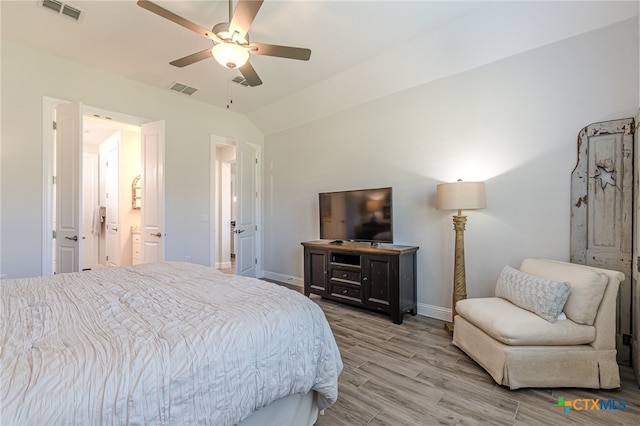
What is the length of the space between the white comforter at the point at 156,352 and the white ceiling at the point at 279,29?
2391mm

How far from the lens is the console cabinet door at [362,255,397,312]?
10.5ft

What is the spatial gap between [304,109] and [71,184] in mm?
3133

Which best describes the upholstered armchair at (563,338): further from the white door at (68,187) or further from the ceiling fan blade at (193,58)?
the white door at (68,187)

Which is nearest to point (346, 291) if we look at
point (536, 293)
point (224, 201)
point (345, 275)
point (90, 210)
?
point (345, 275)

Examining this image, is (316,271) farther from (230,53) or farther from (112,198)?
(112,198)

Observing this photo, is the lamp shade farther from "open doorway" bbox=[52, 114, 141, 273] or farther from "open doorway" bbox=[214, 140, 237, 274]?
"open doorway" bbox=[52, 114, 141, 273]

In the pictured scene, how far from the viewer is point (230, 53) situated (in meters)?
2.09

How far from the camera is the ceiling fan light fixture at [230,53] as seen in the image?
81.2 inches

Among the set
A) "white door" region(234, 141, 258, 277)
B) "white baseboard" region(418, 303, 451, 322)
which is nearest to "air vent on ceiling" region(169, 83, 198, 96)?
"white door" region(234, 141, 258, 277)

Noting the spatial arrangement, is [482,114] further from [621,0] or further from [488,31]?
[621,0]

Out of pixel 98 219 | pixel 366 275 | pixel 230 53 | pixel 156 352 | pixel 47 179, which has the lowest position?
pixel 366 275

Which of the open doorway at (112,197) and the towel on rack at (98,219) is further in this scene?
the towel on rack at (98,219)

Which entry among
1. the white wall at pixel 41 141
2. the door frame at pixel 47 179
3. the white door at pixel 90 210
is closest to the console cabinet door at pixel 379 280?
the white wall at pixel 41 141

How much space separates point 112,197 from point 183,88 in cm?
289
